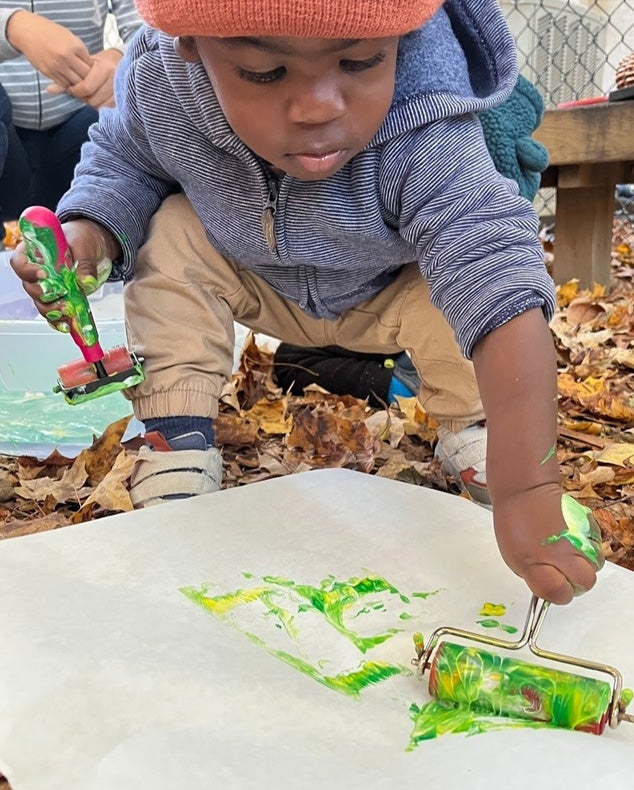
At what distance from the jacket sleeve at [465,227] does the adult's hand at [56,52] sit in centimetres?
78

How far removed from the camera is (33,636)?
2.12 ft

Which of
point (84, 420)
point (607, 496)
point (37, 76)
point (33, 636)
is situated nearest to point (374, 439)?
point (607, 496)

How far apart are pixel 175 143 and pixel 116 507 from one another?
42cm

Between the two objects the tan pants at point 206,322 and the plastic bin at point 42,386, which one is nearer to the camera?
the tan pants at point 206,322

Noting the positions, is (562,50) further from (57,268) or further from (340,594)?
(340,594)

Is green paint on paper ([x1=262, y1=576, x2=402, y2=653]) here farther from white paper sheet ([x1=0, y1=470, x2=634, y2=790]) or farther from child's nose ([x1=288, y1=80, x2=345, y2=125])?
child's nose ([x1=288, y1=80, x2=345, y2=125])

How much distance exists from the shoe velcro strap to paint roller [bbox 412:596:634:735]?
426 mm

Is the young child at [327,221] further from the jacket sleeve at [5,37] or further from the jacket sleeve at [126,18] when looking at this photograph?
the jacket sleeve at [126,18]

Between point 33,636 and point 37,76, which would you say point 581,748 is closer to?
A: point 33,636

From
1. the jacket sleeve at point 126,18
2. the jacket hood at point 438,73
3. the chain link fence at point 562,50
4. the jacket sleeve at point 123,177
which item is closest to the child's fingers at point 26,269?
the jacket sleeve at point 123,177

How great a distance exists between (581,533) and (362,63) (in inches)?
16.5

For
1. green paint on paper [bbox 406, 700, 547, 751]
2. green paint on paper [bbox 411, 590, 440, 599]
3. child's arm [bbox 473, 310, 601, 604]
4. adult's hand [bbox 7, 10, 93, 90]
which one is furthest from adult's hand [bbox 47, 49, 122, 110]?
green paint on paper [bbox 406, 700, 547, 751]

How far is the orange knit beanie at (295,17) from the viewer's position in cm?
66

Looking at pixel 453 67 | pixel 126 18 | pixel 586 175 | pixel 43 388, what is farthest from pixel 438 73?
pixel 586 175
